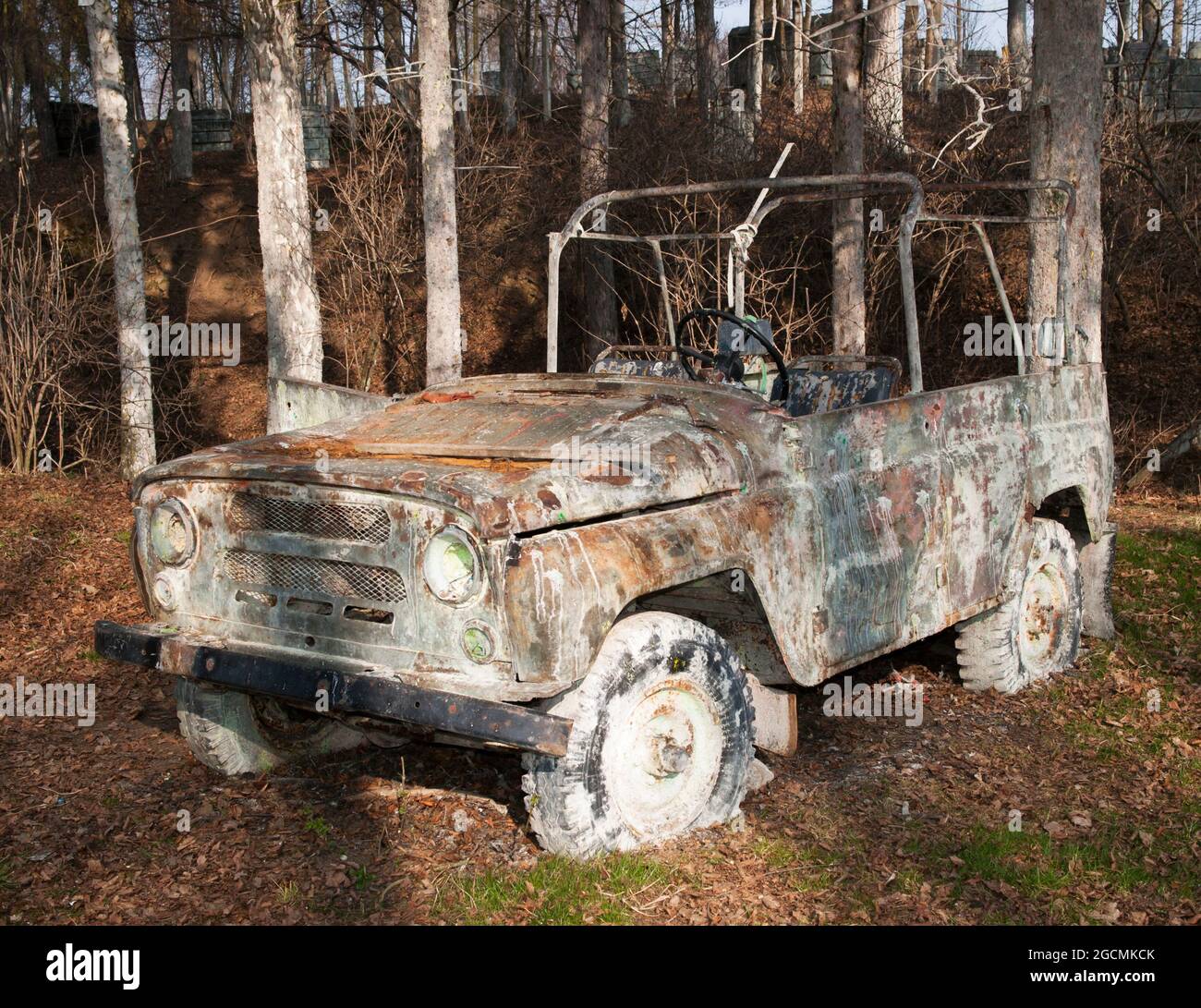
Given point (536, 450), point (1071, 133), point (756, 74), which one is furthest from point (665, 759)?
point (756, 74)

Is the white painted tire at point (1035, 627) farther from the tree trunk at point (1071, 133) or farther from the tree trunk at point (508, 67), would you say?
the tree trunk at point (508, 67)

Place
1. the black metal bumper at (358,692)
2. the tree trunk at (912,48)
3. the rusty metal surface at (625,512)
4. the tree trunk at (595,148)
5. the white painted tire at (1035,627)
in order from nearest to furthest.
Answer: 1. the black metal bumper at (358,692)
2. the rusty metal surface at (625,512)
3. the white painted tire at (1035,627)
4. the tree trunk at (595,148)
5. the tree trunk at (912,48)

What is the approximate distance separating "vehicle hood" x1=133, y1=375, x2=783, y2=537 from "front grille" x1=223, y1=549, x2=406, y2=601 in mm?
270

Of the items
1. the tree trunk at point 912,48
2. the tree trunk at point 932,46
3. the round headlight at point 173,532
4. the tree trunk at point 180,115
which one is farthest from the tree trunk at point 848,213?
the tree trunk at point 180,115

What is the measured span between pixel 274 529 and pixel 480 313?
15145 mm

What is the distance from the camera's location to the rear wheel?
15.7ft

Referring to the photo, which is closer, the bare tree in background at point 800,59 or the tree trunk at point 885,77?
the tree trunk at point 885,77

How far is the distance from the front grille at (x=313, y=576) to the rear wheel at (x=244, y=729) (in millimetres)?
632

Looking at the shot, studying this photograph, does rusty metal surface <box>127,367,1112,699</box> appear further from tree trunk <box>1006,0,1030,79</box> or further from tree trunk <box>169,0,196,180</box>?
tree trunk <box>1006,0,1030,79</box>

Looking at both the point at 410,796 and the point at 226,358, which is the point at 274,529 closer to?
the point at 410,796

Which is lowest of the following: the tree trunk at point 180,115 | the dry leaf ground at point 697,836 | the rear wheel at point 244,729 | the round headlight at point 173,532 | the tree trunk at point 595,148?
the dry leaf ground at point 697,836

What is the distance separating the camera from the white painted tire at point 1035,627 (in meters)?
5.88

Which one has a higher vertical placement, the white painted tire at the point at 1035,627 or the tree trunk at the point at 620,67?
the tree trunk at the point at 620,67

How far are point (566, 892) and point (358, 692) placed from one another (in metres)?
0.89
